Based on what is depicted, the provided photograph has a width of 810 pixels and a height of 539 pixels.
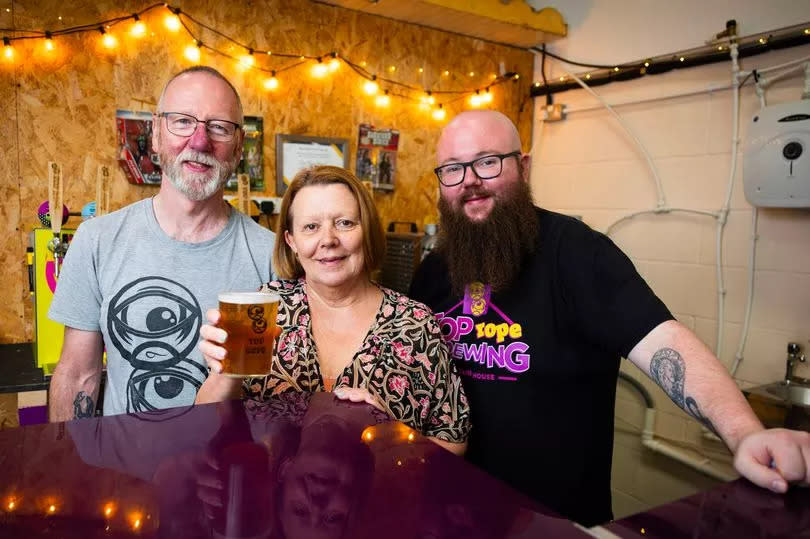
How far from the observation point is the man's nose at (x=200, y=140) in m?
1.74

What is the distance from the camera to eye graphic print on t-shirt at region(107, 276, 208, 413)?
1.72 meters

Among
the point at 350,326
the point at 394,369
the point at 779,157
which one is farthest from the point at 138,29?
the point at 779,157

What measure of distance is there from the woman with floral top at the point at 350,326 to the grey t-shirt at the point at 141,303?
0.25 m

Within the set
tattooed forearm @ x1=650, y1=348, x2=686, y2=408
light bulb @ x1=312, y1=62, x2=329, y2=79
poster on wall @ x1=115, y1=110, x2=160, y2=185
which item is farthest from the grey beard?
light bulb @ x1=312, y1=62, x2=329, y2=79

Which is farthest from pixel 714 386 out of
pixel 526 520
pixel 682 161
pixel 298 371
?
pixel 682 161

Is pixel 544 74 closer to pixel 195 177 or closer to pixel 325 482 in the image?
pixel 195 177

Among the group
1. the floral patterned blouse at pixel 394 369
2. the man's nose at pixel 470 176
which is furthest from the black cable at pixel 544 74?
the floral patterned blouse at pixel 394 369

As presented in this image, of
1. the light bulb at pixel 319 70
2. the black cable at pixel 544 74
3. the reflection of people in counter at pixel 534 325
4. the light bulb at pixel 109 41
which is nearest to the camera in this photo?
the reflection of people in counter at pixel 534 325

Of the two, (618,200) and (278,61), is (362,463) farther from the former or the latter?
(618,200)

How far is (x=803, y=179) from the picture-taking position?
9.11ft

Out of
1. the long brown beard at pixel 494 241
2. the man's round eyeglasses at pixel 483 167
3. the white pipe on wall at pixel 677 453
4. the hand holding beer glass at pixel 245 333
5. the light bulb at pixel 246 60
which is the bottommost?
the white pipe on wall at pixel 677 453

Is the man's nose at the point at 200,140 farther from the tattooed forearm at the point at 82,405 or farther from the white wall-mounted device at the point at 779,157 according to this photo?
the white wall-mounted device at the point at 779,157

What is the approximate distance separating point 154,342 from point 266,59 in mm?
2392

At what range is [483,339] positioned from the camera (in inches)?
71.7
